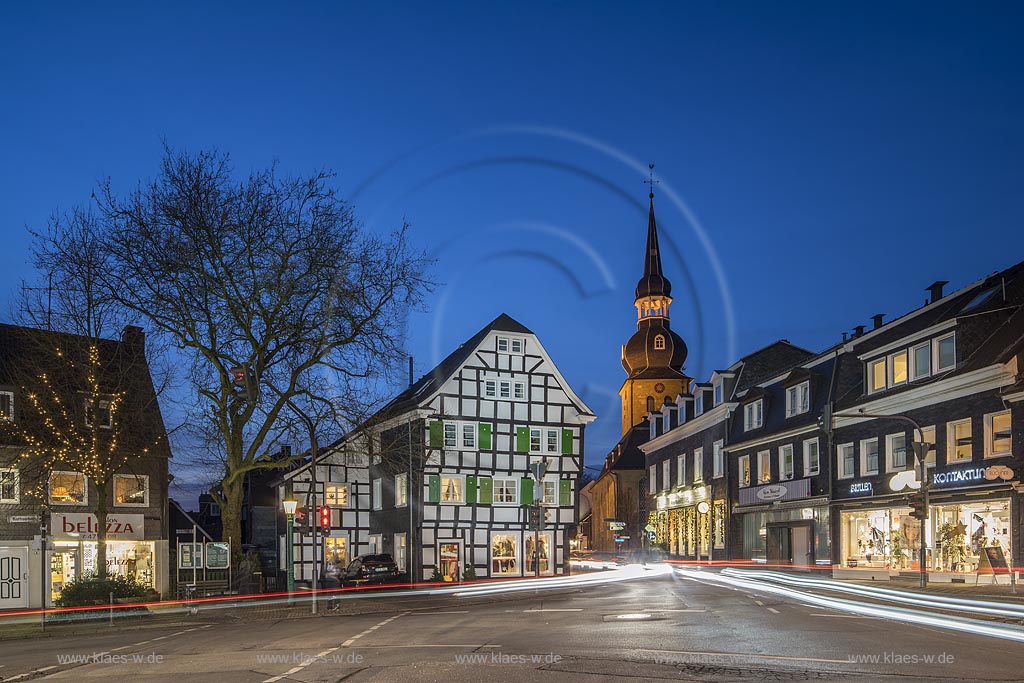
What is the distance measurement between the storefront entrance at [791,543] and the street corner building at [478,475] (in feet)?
35.9

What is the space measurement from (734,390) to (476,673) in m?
51.3

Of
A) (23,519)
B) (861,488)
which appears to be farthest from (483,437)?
(23,519)

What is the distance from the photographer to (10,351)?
41656mm

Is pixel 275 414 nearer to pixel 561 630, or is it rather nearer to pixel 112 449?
pixel 112 449

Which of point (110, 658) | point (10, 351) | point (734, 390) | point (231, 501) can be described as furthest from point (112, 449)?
point (734, 390)

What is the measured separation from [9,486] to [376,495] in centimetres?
2396

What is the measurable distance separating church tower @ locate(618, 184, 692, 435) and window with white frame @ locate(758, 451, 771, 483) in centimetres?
5423

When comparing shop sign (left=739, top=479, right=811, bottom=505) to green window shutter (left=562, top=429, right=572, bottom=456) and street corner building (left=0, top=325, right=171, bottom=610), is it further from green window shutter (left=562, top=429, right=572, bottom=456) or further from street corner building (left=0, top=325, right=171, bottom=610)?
street corner building (left=0, top=325, right=171, bottom=610)

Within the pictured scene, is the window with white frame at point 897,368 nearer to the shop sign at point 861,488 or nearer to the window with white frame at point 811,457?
the shop sign at point 861,488

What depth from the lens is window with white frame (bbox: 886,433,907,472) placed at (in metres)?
43.7

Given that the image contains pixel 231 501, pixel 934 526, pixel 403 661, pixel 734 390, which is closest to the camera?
pixel 403 661

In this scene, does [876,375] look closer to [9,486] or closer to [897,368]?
[897,368]

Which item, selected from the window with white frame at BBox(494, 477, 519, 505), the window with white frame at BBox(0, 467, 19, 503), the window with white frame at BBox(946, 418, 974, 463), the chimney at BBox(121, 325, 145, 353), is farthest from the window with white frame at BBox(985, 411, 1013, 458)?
the window with white frame at BBox(0, 467, 19, 503)

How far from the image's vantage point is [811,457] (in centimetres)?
5166
